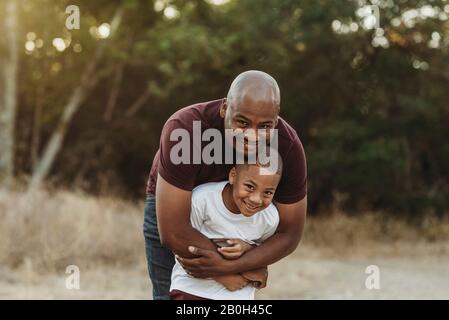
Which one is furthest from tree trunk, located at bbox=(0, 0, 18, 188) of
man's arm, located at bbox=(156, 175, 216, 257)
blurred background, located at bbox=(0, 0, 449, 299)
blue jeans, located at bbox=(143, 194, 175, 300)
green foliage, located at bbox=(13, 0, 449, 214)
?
man's arm, located at bbox=(156, 175, 216, 257)

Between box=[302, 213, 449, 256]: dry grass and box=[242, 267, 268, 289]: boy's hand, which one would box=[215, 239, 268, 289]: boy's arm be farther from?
box=[302, 213, 449, 256]: dry grass

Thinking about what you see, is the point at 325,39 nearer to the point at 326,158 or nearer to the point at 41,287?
the point at 326,158

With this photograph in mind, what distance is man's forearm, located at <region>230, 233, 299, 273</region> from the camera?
302cm

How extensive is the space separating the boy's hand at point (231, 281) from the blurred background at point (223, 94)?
14.9 ft

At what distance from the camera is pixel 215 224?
10.0 ft

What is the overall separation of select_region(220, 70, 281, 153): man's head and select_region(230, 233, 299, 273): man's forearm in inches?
18.2

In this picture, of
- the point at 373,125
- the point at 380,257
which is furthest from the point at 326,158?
the point at 380,257

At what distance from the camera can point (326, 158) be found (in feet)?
38.1

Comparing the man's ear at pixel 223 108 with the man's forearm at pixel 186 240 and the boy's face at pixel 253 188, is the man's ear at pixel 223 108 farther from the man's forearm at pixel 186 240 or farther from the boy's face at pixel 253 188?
the man's forearm at pixel 186 240

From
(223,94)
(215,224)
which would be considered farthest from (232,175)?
(223,94)

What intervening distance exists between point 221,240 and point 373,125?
9009 millimetres

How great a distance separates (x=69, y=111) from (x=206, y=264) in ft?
36.4

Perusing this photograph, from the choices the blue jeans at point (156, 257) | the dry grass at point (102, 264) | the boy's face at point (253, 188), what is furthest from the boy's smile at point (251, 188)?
the dry grass at point (102, 264)

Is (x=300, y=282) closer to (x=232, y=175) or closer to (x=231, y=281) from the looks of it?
(x=231, y=281)
